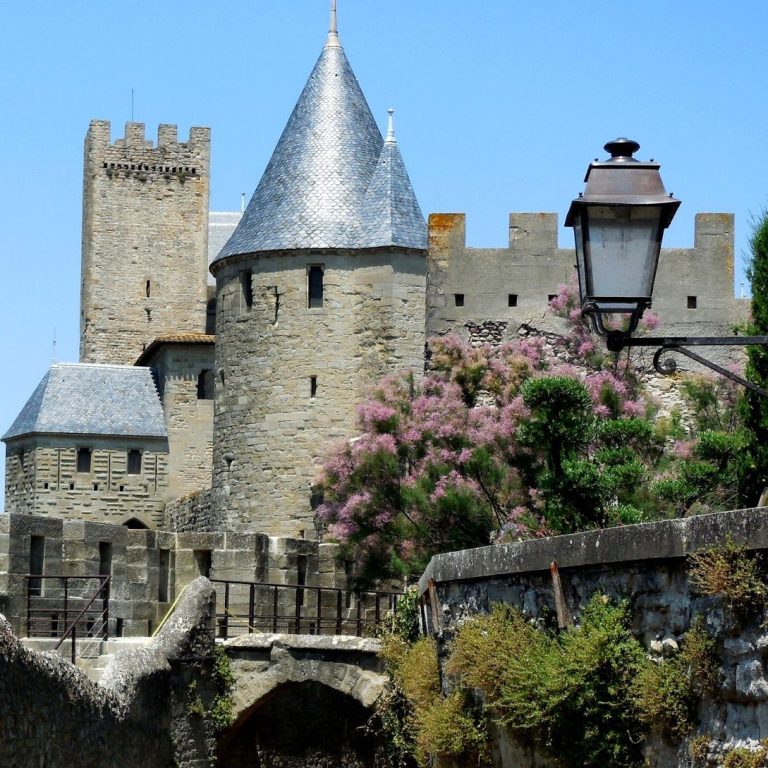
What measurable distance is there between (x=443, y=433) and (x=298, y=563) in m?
7.32

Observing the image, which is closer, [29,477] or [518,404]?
[518,404]

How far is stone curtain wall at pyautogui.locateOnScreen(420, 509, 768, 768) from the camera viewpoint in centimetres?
808

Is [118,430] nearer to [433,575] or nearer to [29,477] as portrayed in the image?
[29,477]

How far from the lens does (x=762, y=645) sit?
26.3 feet

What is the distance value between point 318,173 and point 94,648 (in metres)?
20.2

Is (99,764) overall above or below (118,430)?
below

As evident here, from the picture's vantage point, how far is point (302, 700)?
2230 cm

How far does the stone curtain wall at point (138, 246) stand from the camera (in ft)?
202

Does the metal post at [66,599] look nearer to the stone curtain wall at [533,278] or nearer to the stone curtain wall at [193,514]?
the stone curtain wall at [533,278]

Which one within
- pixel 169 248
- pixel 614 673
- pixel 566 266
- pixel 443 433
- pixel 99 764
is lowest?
pixel 99 764

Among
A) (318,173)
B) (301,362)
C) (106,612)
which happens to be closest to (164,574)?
(106,612)

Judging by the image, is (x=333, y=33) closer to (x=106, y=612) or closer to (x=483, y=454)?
(x=483, y=454)

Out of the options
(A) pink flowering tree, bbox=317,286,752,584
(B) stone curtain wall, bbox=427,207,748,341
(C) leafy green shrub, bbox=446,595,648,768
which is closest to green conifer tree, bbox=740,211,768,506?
(A) pink flowering tree, bbox=317,286,752,584

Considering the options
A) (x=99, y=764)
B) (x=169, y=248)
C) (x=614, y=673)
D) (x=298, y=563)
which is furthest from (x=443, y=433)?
(x=169, y=248)
